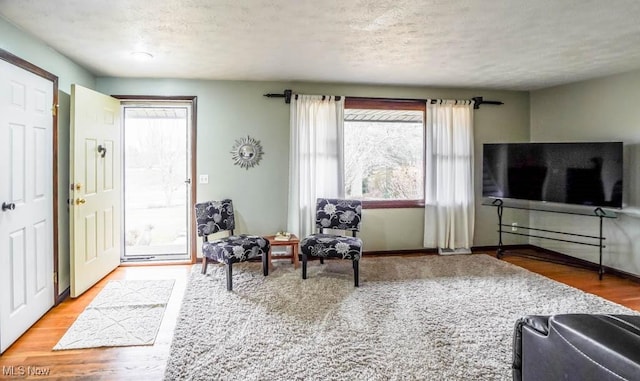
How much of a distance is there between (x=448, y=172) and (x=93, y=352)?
4498 mm

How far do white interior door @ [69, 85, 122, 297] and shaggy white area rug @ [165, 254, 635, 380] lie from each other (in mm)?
1038

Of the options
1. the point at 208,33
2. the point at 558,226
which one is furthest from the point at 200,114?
the point at 558,226

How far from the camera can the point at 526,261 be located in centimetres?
499

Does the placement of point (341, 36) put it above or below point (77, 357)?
above

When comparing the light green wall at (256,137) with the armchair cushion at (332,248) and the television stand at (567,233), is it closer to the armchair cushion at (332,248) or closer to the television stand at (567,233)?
the armchair cushion at (332,248)

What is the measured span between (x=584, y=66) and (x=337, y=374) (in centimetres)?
413

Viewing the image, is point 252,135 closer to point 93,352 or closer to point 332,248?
point 332,248

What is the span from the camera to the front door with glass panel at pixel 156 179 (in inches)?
224

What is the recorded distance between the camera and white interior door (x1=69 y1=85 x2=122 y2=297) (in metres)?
3.54

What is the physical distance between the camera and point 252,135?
4.84 m

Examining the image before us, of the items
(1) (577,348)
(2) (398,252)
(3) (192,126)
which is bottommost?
(2) (398,252)

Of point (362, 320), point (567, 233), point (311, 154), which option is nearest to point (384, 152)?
point (311, 154)

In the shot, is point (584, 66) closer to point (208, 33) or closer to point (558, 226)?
point (558, 226)
